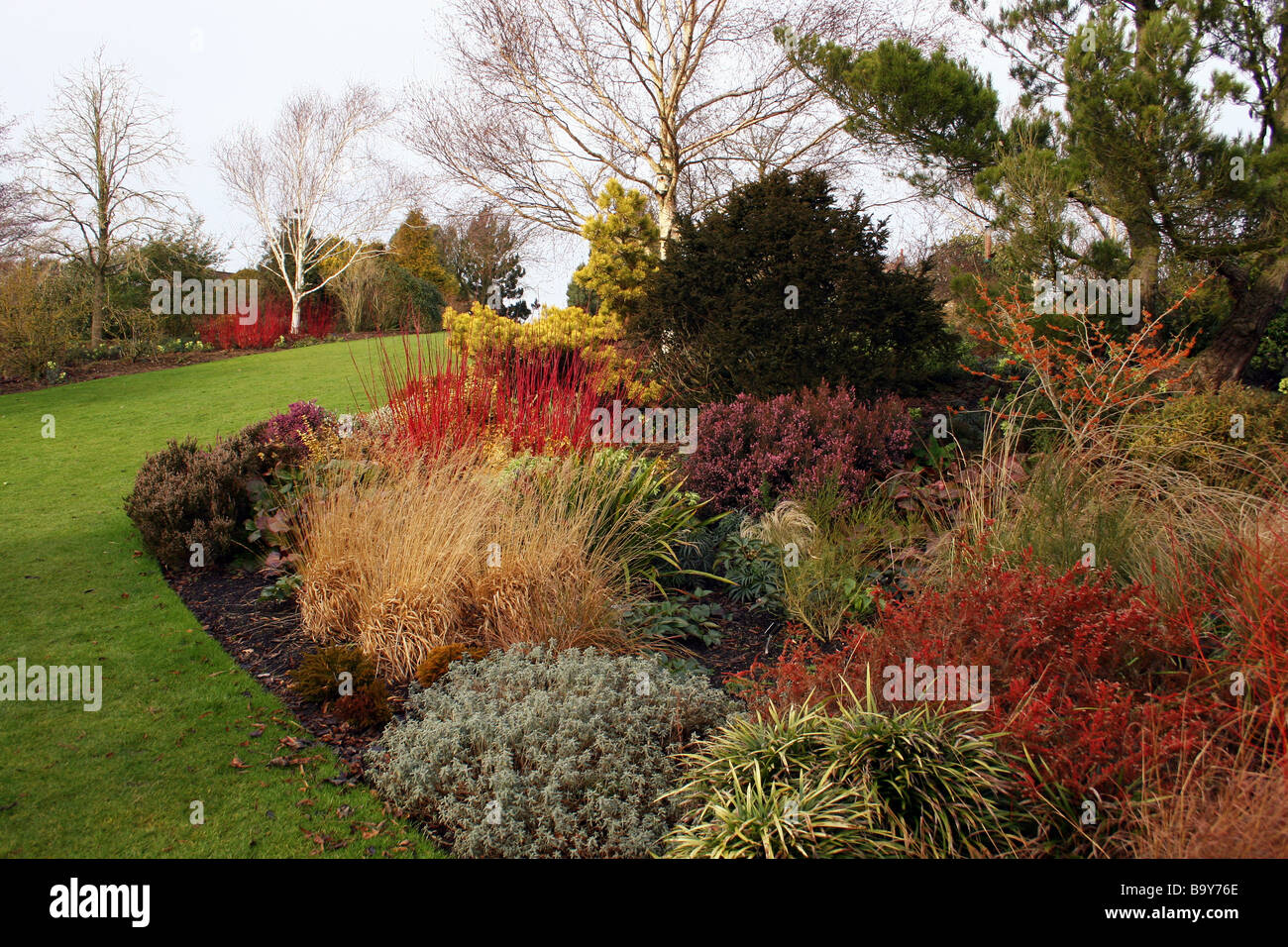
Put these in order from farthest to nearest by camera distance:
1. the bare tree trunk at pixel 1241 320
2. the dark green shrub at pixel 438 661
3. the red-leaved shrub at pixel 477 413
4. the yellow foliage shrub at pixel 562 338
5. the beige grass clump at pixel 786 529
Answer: the bare tree trunk at pixel 1241 320 < the yellow foliage shrub at pixel 562 338 < the red-leaved shrub at pixel 477 413 < the beige grass clump at pixel 786 529 < the dark green shrub at pixel 438 661

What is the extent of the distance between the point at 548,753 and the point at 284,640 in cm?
206

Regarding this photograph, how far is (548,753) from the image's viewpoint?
3.21 meters

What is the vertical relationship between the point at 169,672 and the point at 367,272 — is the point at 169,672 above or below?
below

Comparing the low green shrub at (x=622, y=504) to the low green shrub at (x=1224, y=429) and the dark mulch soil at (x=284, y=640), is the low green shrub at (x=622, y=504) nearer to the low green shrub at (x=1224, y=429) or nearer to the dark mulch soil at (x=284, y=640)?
the dark mulch soil at (x=284, y=640)

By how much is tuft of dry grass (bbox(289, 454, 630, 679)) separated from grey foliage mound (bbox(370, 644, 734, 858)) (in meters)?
0.39

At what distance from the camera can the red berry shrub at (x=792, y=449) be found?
616cm

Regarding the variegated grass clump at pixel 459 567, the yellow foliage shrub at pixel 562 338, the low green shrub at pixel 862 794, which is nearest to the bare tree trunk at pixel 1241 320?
the yellow foliage shrub at pixel 562 338

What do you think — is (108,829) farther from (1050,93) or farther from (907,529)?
(1050,93)

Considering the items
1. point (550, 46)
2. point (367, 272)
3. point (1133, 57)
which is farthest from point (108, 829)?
point (367, 272)

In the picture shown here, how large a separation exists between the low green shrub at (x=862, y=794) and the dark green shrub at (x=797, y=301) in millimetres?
5227

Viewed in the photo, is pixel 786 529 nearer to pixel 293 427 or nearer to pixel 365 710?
pixel 365 710

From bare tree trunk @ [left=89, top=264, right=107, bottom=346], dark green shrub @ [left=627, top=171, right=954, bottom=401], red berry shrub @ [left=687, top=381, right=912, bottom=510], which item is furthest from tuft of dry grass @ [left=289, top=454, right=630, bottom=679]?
bare tree trunk @ [left=89, top=264, right=107, bottom=346]
